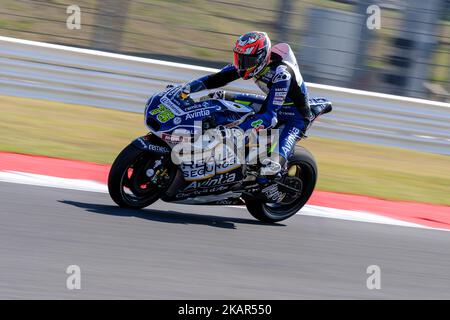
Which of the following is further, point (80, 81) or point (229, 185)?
point (80, 81)

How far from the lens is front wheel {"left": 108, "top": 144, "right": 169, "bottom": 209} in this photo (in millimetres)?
6504

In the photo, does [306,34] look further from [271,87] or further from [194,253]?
[194,253]

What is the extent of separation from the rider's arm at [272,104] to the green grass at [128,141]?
9.64 feet

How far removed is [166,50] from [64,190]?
600 centimetres

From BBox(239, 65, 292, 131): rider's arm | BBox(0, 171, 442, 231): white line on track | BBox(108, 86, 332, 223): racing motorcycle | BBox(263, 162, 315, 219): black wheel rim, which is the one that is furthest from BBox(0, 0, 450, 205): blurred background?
BBox(239, 65, 292, 131): rider's arm

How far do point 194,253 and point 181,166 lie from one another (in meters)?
0.95

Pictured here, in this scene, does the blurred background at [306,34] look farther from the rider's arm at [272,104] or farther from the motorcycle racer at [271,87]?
the rider's arm at [272,104]

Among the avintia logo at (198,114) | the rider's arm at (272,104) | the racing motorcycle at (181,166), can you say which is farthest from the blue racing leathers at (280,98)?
the avintia logo at (198,114)

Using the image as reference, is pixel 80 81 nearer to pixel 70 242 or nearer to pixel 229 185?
pixel 229 185

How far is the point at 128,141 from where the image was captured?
35.0 ft

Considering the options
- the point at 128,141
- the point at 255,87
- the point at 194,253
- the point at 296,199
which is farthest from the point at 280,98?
the point at 255,87

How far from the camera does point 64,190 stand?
7.56 meters
